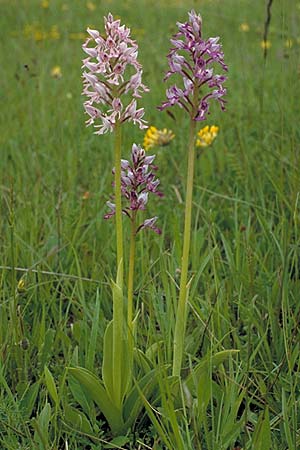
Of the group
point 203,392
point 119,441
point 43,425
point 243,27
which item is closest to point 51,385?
point 43,425

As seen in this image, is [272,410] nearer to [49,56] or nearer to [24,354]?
[24,354]

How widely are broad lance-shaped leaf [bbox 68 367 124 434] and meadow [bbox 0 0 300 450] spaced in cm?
2

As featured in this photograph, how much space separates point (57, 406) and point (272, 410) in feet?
1.47

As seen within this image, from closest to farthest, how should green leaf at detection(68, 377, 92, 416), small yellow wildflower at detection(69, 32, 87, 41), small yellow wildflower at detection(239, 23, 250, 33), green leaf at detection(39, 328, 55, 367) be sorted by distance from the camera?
1. green leaf at detection(68, 377, 92, 416)
2. green leaf at detection(39, 328, 55, 367)
3. small yellow wildflower at detection(239, 23, 250, 33)
4. small yellow wildflower at detection(69, 32, 87, 41)

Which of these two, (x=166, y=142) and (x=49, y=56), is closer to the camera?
(x=166, y=142)

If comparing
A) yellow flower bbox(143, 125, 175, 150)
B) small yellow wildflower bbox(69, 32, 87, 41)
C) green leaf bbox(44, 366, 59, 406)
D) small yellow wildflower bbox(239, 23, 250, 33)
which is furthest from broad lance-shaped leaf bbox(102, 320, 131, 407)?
small yellow wildflower bbox(69, 32, 87, 41)

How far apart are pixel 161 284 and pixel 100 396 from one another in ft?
2.07

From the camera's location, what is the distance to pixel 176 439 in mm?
1283

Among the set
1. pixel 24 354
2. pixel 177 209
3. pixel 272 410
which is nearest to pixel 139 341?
pixel 24 354

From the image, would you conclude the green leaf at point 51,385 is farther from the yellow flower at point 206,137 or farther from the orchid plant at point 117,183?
the yellow flower at point 206,137

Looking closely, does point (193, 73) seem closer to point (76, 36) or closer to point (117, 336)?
point (117, 336)

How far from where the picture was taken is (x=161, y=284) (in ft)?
6.63

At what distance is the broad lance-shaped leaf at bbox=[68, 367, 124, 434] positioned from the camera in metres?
1.40

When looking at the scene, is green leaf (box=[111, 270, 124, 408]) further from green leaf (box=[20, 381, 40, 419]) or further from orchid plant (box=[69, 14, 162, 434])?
green leaf (box=[20, 381, 40, 419])
